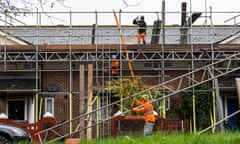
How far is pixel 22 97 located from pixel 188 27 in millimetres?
8188

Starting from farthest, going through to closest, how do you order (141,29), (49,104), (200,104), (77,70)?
(141,29)
(77,70)
(49,104)
(200,104)

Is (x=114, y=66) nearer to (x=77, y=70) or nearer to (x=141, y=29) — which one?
(x=77, y=70)

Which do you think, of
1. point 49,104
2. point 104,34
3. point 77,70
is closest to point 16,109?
point 49,104

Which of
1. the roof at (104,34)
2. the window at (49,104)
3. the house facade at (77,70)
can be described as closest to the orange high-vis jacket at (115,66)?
the house facade at (77,70)

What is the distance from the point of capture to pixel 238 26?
2897 cm

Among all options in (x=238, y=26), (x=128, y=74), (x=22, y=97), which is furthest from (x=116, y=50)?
(x=238, y=26)

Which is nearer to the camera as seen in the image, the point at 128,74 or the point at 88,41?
the point at 128,74

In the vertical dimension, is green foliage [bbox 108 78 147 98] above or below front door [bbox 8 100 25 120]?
above

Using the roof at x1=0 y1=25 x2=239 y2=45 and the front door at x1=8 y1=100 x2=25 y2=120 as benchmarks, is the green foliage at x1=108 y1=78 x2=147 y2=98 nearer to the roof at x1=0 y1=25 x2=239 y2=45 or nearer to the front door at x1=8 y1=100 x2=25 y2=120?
the roof at x1=0 y1=25 x2=239 y2=45

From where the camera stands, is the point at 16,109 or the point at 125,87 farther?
the point at 16,109

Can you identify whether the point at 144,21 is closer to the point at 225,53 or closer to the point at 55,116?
the point at 225,53

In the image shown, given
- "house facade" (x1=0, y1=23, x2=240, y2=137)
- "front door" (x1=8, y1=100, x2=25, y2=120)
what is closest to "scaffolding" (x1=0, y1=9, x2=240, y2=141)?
"house facade" (x1=0, y1=23, x2=240, y2=137)

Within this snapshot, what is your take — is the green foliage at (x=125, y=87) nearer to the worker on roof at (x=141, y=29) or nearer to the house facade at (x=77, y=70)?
the house facade at (x=77, y=70)

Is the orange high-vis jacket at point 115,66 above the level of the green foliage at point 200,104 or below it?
above
